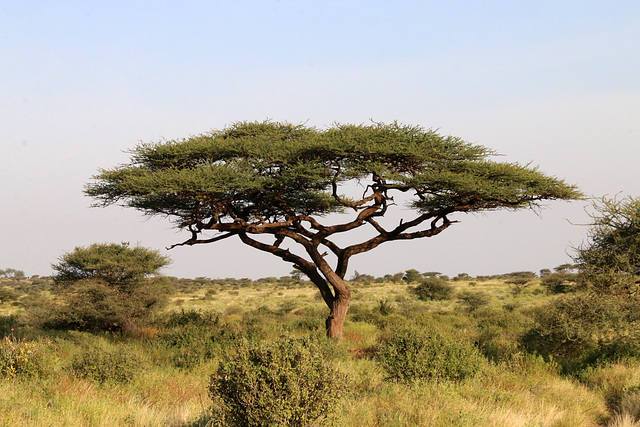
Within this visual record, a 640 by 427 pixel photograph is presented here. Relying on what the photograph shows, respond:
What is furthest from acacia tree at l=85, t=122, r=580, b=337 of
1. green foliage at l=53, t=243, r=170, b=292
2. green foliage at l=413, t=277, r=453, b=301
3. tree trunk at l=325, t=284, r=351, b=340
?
green foliage at l=413, t=277, r=453, b=301

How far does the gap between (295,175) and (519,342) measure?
8.41m

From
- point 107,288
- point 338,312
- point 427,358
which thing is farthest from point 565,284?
point 107,288

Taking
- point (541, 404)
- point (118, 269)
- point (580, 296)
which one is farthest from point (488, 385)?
point (118, 269)

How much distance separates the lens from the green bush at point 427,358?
39.2 feet

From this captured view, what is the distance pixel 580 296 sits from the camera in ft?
50.3

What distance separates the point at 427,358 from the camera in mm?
12133

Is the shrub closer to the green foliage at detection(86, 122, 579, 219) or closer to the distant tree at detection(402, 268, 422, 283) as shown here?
the green foliage at detection(86, 122, 579, 219)

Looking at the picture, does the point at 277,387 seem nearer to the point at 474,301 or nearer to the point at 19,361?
the point at 19,361

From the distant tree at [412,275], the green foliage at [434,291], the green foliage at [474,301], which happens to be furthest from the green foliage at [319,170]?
the distant tree at [412,275]

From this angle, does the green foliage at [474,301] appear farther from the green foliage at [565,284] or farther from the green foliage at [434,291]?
the green foliage at [565,284]

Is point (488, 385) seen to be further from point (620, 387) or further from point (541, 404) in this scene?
point (620, 387)

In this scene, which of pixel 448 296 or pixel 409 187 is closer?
pixel 409 187

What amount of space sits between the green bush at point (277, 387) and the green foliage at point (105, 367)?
5299 millimetres

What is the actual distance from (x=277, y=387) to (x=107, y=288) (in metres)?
20.8
